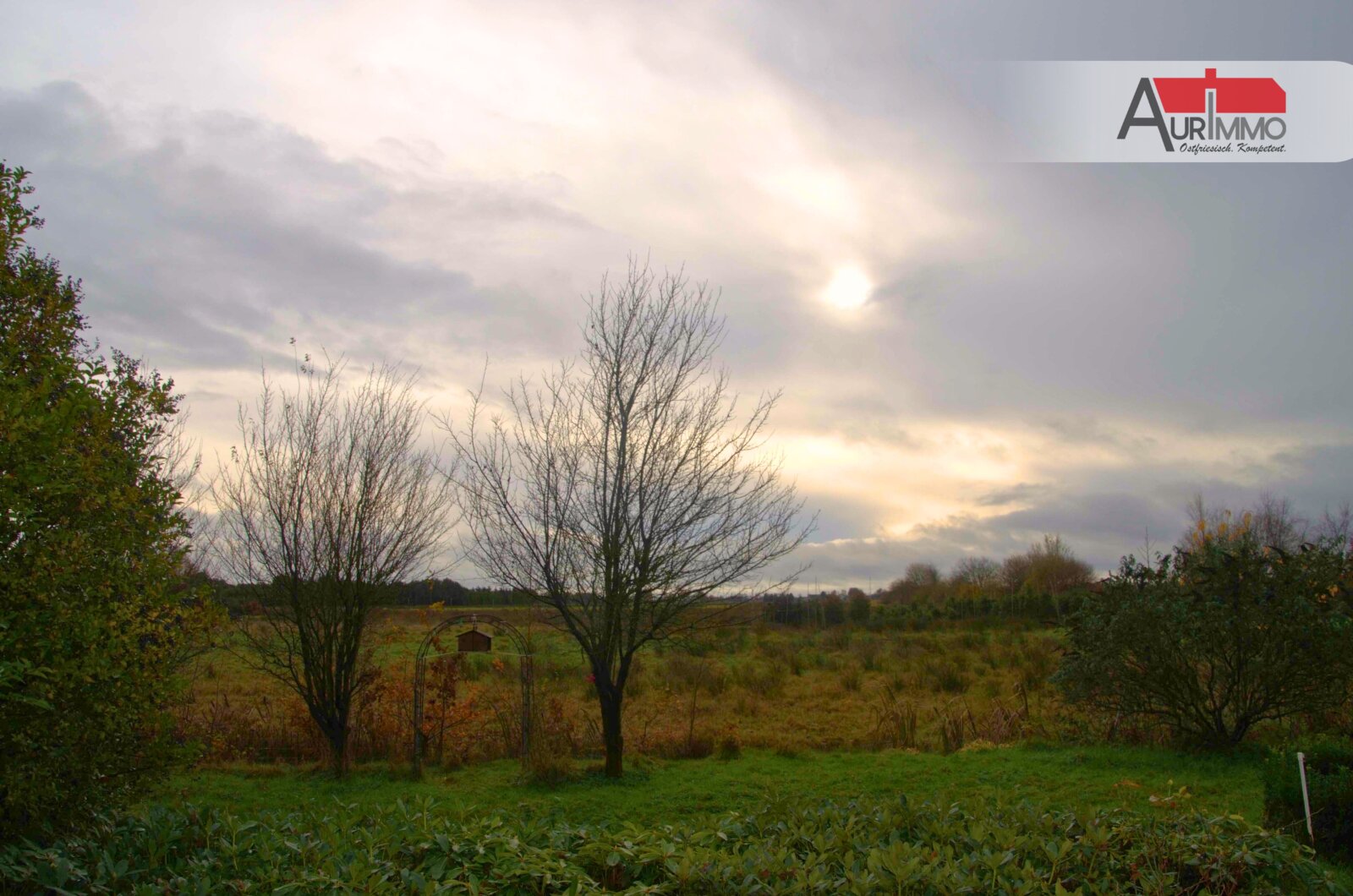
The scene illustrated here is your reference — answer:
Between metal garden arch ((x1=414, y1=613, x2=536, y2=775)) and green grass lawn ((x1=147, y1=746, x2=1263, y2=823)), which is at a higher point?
metal garden arch ((x1=414, y1=613, x2=536, y2=775))

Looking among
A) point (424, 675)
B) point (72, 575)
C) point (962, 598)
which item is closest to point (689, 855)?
point (72, 575)

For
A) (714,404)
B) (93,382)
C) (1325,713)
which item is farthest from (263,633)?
(1325,713)

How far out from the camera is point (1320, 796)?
602cm

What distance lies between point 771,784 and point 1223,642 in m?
5.65

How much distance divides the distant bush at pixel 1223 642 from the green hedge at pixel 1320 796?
312cm

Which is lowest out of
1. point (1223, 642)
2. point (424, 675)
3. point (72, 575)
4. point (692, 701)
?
point (692, 701)

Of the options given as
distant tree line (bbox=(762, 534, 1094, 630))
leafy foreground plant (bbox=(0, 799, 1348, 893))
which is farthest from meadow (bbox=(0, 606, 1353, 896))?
distant tree line (bbox=(762, 534, 1094, 630))

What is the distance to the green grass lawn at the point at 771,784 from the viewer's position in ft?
26.1

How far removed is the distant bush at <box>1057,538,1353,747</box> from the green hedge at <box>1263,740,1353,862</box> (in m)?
3.12

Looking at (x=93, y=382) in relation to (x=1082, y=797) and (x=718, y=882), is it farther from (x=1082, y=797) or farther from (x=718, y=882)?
(x=1082, y=797)

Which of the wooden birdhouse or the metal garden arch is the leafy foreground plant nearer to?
the metal garden arch

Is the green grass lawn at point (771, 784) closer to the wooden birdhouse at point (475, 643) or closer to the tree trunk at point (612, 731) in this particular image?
the tree trunk at point (612, 731)

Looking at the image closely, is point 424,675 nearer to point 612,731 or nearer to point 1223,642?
point 612,731

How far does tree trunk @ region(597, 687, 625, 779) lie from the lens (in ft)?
31.6
